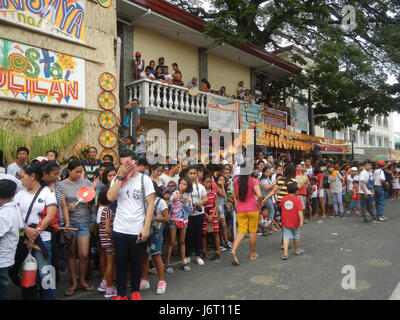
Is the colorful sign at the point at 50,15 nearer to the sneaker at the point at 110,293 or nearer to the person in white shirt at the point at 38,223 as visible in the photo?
the person in white shirt at the point at 38,223

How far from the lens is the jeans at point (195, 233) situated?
17.7 ft

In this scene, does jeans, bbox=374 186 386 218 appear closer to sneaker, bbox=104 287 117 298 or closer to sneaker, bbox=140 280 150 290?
sneaker, bbox=140 280 150 290

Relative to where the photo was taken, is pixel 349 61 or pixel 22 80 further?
pixel 349 61

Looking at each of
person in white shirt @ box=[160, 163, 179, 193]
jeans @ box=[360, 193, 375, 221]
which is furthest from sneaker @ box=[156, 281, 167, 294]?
jeans @ box=[360, 193, 375, 221]

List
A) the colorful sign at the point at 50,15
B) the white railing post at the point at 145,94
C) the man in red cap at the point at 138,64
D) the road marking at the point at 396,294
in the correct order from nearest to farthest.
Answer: the road marking at the point at 396,294 < the colorful sign at the point at 50,15 < the white railing post at the point at 145,94 < the man in red cap at the point at 138,64

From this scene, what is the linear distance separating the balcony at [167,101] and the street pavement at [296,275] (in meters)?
5.21

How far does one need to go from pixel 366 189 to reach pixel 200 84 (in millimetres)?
7657

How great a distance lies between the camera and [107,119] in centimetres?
823

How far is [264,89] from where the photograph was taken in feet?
55.7

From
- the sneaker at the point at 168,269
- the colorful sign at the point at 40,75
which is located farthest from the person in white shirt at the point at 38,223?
the colorful sign at the point at 40,75

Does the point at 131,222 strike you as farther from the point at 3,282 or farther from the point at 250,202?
Answer: the point at 250,202

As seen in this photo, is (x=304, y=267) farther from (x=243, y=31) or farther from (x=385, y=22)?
(x=385, y=22)

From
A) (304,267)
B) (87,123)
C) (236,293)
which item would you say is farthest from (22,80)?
(304,267)
